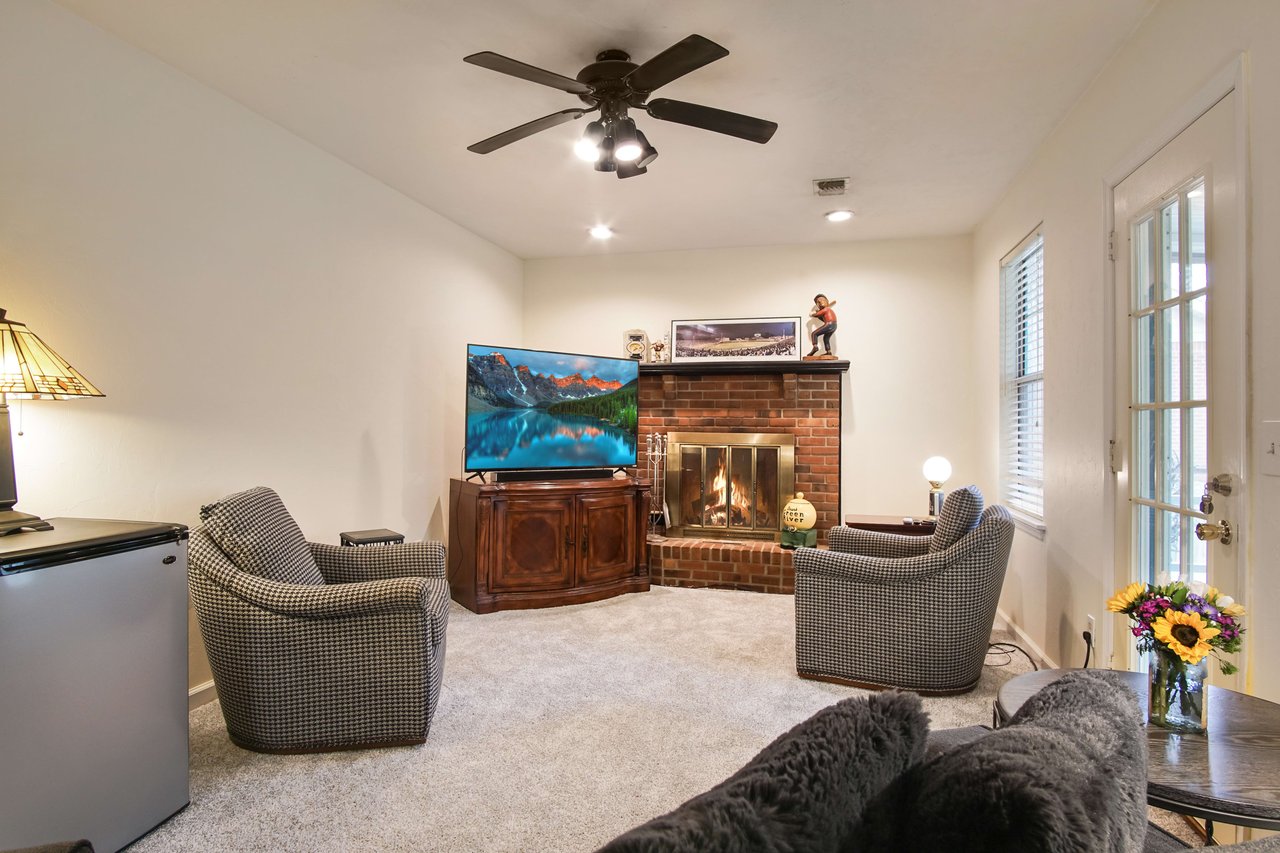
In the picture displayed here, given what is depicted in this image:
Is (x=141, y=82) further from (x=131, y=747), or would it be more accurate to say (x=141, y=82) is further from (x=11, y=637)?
(x=131, y=747)

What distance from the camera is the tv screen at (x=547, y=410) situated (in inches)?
165

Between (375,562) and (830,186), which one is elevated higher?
(830,186)

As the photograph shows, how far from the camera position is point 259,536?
2352 millimetres

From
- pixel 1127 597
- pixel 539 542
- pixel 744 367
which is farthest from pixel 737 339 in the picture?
pixel 1127 597

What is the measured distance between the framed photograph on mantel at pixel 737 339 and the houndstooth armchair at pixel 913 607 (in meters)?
2.37

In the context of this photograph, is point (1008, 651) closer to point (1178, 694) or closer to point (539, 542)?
point (1178, 694)

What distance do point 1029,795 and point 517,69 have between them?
225 centimetres

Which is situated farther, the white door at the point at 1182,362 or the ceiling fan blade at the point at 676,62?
the ceiling fan blade at the point at 676,62

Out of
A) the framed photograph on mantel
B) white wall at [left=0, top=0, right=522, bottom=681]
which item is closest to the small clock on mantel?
the framed photograph on mantel

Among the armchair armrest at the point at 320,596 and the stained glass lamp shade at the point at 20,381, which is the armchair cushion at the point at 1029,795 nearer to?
the armchair armrest at the point at 320,596

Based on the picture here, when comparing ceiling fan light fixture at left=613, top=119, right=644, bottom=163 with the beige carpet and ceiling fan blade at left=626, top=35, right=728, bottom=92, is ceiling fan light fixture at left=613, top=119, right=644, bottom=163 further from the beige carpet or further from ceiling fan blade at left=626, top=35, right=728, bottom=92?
the beige carpet

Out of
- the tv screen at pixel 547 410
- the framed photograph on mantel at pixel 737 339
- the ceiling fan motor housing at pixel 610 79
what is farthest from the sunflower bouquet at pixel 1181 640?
the framed photograph on mantel at pixel 737 339

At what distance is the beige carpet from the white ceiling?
7.31ft

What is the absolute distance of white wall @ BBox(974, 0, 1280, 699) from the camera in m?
1.61
